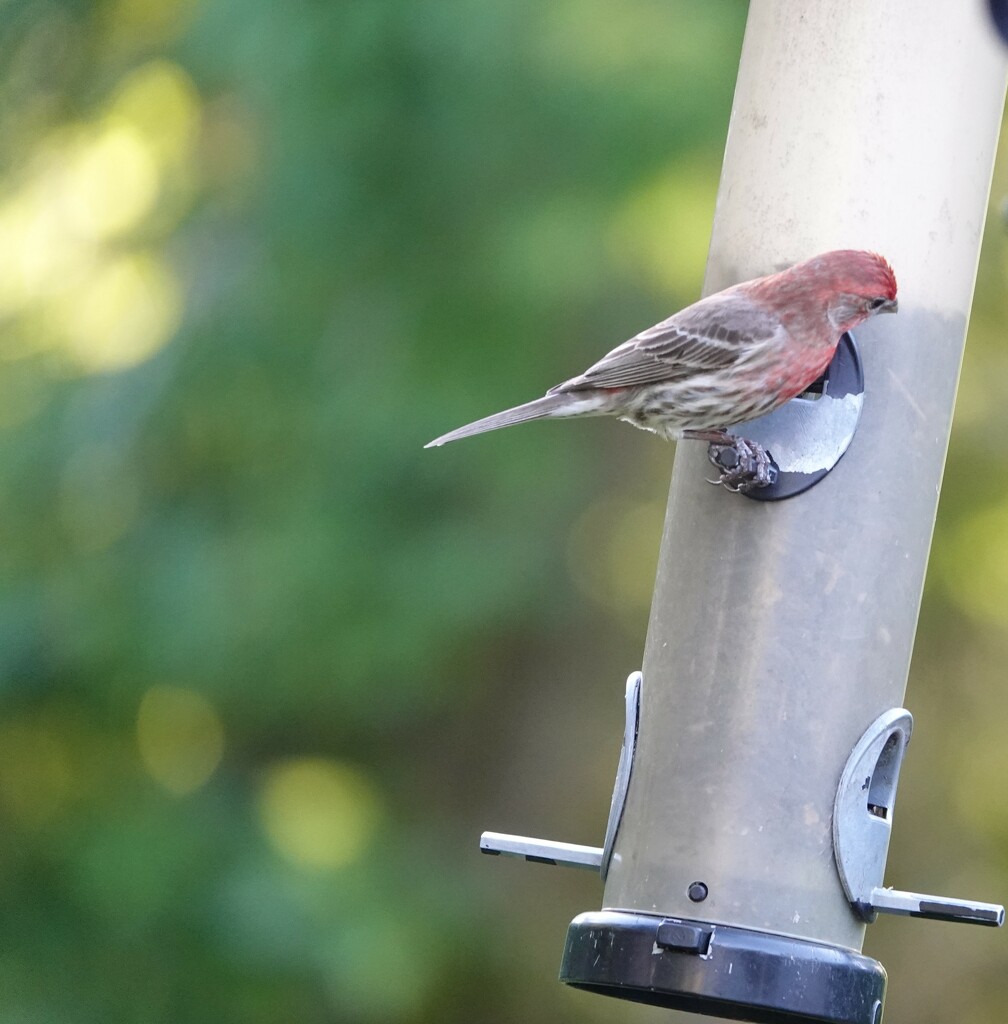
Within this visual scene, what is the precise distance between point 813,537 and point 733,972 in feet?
3.54

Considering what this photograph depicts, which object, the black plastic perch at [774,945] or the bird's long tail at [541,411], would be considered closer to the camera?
the black plastic perch at [774,945]

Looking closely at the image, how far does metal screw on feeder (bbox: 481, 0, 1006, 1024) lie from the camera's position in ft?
13.9

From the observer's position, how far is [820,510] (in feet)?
14.6

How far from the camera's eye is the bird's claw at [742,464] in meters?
4.37

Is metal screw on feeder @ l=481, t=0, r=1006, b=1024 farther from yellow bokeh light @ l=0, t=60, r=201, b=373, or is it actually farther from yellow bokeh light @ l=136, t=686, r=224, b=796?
yellow bokeh light @ l=136, t=686, r=224, b=796

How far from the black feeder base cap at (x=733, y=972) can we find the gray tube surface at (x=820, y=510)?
169mm

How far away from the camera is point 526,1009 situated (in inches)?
374

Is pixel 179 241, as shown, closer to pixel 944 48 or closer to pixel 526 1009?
pixel 944 48

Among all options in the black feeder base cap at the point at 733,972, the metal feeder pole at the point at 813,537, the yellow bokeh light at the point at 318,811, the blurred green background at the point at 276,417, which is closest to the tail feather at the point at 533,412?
the metal feeder pole at the point at 813,537

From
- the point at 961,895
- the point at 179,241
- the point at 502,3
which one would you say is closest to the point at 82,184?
the point at 179,241

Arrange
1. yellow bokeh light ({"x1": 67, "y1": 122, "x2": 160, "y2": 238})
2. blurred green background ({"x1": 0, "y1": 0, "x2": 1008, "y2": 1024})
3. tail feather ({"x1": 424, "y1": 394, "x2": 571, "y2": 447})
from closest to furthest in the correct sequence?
1. tail feather ({"x1": 424, "y1": 394, "x2": 571, "y2": 447})
2. blurred green background ({"x1": 0, "y1": 0, "x2": 1008, "y2": 1024})
3. yellow bokeh light ({"x1": 67, "y1": 122, "x2": 160, "y2": 238})

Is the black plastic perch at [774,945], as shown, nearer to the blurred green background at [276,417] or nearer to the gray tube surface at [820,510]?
the gray tube surface at [820,510]

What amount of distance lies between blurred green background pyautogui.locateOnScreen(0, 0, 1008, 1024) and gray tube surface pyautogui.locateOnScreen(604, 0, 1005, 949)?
9.34ft

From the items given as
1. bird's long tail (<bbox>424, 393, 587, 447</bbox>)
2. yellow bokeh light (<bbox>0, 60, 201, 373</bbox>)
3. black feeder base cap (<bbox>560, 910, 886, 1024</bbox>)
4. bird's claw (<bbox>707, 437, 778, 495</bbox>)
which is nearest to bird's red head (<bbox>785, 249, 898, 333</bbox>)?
bird's claw (<bbox>707, 437, 778, 495</bbox>)
